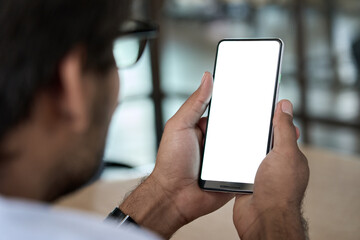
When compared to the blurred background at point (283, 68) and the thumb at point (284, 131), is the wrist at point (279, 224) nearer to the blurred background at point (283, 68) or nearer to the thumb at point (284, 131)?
the thumb at point (284, 131)

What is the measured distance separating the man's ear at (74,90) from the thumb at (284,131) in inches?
14.9

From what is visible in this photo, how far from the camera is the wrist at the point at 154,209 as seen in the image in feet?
2.66

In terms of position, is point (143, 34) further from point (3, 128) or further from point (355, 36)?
point (355, 36)

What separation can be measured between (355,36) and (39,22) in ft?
7.14

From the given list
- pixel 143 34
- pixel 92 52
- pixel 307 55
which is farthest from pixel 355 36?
pixel 92 52

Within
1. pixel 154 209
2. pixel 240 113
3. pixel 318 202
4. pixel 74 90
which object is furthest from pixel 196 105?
pixel 74 90

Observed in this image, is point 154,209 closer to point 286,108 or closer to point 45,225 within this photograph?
point 286,108

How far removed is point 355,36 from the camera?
7.79 feet

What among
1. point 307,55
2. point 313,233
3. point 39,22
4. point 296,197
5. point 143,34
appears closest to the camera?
point 39,22

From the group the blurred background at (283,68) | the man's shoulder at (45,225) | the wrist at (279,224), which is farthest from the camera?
the blurred background at (283,68)

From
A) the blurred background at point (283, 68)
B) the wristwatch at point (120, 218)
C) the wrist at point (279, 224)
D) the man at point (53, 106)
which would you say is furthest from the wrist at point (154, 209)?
the blurred background at point (283, 68)

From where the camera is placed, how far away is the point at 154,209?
2.70 ft

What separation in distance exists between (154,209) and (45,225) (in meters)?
0.44

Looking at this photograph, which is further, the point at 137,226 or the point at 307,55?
the point at 307,55
